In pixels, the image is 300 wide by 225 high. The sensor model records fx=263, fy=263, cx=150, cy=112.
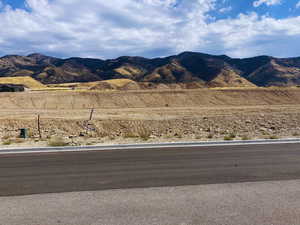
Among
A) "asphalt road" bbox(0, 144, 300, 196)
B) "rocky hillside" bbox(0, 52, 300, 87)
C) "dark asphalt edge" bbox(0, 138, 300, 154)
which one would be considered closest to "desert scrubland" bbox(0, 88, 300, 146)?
"dark asphalt edge" bbox(0, 138, 300, 154)

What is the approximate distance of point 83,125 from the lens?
25.2m

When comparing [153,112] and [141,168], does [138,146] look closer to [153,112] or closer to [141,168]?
[141,168]

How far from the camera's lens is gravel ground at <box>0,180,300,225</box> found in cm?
460

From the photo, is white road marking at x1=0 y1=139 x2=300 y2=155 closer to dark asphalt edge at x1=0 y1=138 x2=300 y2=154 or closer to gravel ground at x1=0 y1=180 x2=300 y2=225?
dark asphalt edge at x1=0 y1=138 x2=300 y2=154

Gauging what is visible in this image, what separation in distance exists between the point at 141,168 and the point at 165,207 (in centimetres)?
303

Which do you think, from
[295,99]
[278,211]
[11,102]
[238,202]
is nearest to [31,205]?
[238,202]

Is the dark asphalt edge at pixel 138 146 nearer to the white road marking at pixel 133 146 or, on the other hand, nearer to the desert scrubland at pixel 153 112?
the white road marking at pixel 133 146

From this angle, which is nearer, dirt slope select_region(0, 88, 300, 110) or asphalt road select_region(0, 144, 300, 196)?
asphalt road select_region(0, 144, 300, 196)

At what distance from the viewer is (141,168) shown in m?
8.13

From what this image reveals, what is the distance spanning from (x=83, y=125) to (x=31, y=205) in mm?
20280

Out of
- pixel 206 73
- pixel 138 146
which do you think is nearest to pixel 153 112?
pixel 138 146

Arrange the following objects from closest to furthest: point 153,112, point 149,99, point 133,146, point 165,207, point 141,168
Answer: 1. point 165,207
2. point 141,168
3. point 133,146
4. point 153,112
5. point 149,99

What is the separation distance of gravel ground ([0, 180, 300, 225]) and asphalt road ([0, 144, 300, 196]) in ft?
1.70

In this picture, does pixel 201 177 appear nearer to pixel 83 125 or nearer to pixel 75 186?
pixel 75 186
